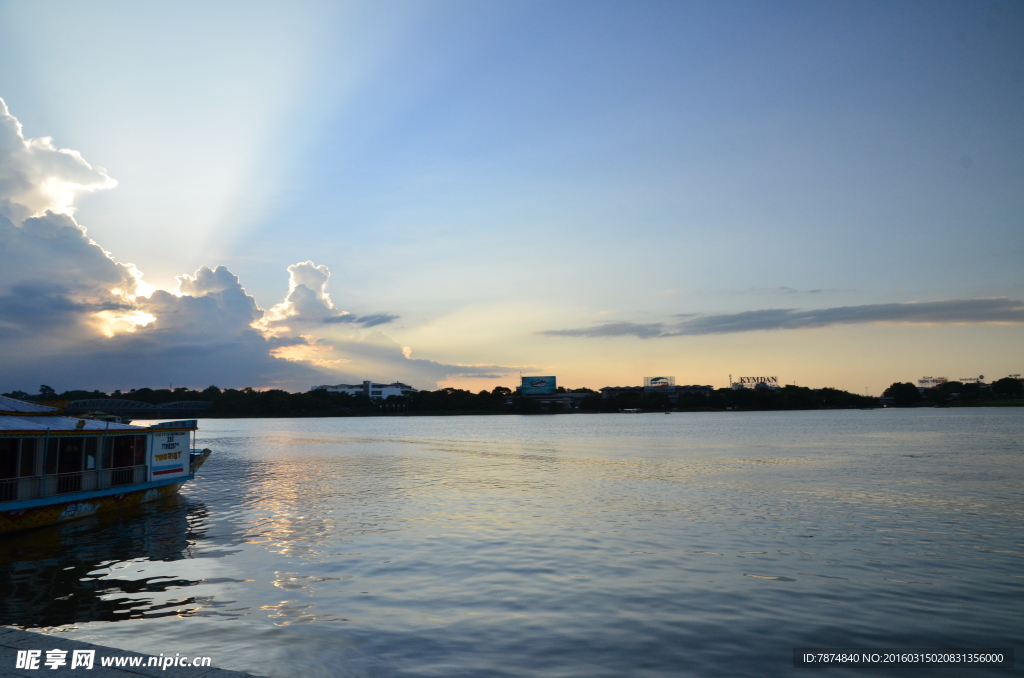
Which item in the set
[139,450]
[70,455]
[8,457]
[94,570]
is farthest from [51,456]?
[94,570]

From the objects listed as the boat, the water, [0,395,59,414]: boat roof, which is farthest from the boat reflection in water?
[0,395,59,414]: boat roof

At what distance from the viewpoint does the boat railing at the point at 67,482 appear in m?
25.3

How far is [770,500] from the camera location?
34062mm

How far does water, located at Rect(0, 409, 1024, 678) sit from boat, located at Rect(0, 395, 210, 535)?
4.24 ft

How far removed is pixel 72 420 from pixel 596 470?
36.6m

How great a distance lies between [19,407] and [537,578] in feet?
86.0

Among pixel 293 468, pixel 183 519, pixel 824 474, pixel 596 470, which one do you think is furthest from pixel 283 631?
pixel 293 468

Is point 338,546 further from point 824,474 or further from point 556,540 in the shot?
point 824,474

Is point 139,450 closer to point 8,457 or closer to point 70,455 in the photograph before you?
point 70,455

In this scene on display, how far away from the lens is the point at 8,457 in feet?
82.3

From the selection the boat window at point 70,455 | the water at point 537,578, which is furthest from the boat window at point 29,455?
the water at point 537,578

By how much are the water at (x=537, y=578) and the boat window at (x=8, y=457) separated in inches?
103

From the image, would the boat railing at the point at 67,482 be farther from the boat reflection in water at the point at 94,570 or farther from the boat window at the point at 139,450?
the boat reflection in water at the point at 94,570

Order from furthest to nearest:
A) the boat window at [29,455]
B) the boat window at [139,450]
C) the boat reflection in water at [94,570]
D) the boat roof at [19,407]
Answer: the boat window at [139,450] < the boat roof at [19,407] < the boat window at [29,455] < the boat reflection in water at [94,570]
